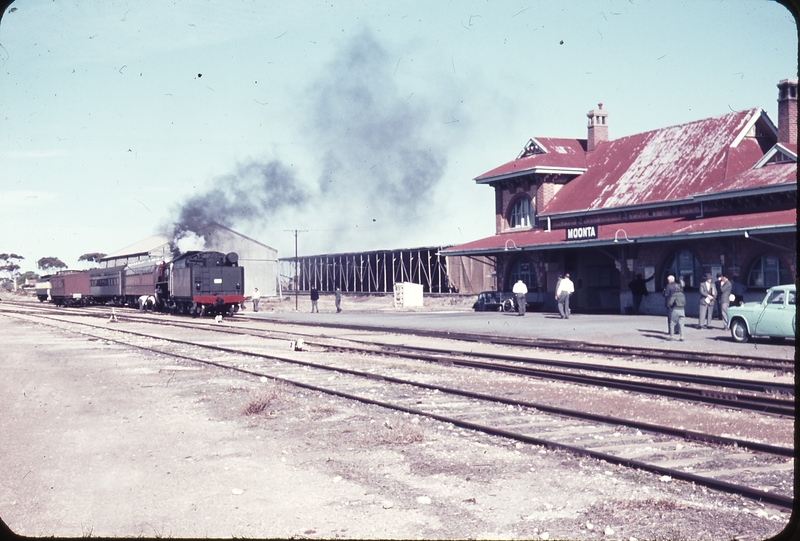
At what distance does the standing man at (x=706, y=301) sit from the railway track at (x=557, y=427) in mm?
11218

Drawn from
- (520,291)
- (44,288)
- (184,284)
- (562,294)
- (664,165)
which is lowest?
(562,294)

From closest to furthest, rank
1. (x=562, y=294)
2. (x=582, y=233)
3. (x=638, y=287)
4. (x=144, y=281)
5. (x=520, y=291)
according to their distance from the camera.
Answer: (x=562, y=294) < (x=638, y=287) < (x=582, y=233) < (x=520, y=291) < (x=144, y=281)

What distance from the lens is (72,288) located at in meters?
65.9

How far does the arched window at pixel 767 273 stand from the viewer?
27641mm

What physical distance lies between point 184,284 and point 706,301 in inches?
1053

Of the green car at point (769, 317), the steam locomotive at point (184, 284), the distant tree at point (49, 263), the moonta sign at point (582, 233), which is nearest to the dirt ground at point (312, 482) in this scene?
the green car at point (769, 317)

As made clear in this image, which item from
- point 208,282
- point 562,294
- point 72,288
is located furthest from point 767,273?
point 72,288

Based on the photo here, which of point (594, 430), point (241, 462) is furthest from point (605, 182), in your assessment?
point (241, 462)

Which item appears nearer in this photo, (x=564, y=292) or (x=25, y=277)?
(x=564, y=292)

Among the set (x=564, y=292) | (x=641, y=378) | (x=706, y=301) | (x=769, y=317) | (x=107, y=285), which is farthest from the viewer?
(x=107, y=285)

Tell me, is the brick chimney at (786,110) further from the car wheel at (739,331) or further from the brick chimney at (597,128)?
the car wheel at (739,331)

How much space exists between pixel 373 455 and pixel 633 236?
82.9 ft

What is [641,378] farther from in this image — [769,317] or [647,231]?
[647,231]

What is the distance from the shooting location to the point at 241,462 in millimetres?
8008
